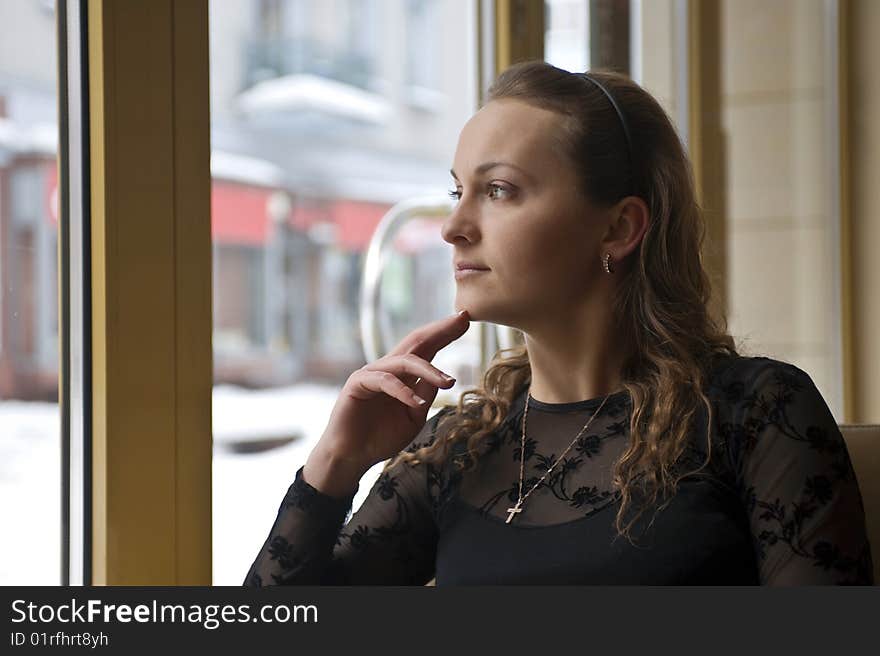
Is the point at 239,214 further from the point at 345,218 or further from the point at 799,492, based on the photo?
the point at 799,492

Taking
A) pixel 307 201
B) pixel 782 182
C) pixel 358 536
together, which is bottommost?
pixel 358 536

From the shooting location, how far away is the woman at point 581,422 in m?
1.38

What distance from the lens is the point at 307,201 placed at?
2.17 meters

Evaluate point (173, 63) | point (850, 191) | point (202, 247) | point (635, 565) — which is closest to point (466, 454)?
point (635, 565)

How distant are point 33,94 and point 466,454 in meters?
0.77

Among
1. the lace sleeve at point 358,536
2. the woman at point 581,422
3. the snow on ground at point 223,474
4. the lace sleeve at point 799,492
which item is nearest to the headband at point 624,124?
the woman at point 581,422

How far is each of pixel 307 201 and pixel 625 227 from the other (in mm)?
798

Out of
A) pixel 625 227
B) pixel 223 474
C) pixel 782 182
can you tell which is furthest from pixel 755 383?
pixel 782 182

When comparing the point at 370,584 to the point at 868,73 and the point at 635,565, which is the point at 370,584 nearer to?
the point at 635,565

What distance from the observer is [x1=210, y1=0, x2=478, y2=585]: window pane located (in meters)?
1.72

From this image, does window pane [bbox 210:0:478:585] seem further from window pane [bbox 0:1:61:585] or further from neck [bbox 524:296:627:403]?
neck [bbox 524:296:627:403]

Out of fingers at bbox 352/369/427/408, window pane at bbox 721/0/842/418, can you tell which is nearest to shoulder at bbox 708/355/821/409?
fingers at bbox 352/369/427/408

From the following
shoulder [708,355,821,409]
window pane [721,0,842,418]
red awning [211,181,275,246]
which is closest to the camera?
shoulder [708,355,821,409]

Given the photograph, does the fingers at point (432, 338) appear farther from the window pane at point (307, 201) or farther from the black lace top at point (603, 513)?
the window pane at point (307, 201)
